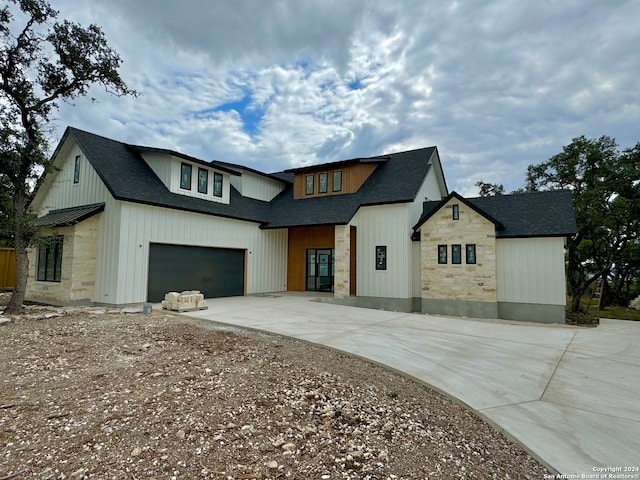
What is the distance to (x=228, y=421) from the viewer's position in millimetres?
3398

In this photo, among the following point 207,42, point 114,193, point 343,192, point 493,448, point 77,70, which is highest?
point 207,42

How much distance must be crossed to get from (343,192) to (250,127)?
7700 mm

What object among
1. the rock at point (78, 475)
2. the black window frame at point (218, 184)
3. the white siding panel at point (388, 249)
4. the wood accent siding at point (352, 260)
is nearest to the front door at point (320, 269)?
the wood accent siding at point (352, 260)

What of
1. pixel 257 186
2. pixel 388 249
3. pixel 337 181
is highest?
pixel 257 186

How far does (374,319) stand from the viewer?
991 centimetres

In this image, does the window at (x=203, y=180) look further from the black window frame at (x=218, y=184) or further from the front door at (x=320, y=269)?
the front door at (x=320, y=269)

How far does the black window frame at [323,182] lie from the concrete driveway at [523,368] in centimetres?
779

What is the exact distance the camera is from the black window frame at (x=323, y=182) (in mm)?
16852

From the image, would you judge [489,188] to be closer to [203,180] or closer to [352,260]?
[352,260]

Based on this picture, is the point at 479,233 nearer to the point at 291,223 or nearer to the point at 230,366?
the point at 291,223

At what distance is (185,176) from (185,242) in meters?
2.92

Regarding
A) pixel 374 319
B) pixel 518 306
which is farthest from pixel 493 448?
pixel 518 306

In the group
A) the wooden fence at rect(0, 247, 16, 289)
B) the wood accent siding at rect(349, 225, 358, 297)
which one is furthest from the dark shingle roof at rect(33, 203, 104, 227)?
the wood accent siding at rect(349, 225, 358, 297)

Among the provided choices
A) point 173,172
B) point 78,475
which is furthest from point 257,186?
point 78,475
